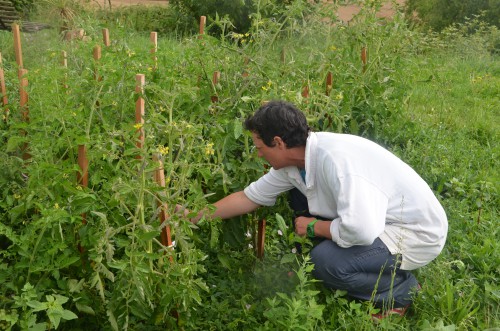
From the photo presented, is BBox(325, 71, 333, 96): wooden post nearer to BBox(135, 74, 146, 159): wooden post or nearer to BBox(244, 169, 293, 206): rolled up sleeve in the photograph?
BBox(244, 169, 293, 206): rolled up sleeve

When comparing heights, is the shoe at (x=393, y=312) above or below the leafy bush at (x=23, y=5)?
above

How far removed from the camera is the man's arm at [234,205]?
3.42 meters

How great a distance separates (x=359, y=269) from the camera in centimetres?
334

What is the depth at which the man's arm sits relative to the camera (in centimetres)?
342

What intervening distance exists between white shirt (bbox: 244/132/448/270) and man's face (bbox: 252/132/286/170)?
106 mm

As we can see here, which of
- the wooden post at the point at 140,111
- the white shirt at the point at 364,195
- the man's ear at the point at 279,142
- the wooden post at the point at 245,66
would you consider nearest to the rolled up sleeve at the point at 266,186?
the white shirt at the point at 364,195

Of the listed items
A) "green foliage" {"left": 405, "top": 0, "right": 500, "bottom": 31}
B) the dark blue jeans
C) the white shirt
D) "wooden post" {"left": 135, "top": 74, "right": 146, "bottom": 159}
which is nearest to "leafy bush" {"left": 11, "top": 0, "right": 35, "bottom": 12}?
"green foliage" {"left": 405, "top": 0, "right": 500, "bottom": 31}

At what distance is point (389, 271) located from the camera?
3.39 meters

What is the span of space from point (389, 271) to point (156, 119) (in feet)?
4.49

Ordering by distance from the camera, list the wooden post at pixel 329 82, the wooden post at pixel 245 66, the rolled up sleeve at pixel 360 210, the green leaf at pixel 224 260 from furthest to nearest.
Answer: the wooden post at pixel 329 82 < the wooden post at pixel 245 66 < the green leaf at pixel 224 260 < the rolled up sleeve at pixel 360 210

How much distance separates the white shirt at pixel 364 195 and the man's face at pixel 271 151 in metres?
0.11

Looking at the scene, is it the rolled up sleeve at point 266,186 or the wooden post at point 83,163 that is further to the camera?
the rolled up sleeve at point 266,186

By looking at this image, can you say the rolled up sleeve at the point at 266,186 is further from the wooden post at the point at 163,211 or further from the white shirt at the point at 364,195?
the wooden post at the point at 163,211

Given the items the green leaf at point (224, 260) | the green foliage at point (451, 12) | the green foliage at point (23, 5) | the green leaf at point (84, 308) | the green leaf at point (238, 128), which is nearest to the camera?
the green leaf at point (84, 308)
